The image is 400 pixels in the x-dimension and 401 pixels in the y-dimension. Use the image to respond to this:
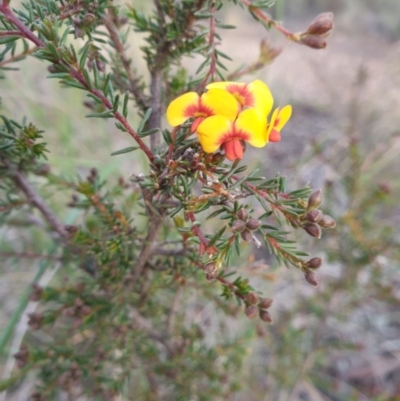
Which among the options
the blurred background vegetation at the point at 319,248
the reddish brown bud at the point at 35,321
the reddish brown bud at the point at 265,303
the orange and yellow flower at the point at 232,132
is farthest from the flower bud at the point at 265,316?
the reddish brown bud at the point at 35,321

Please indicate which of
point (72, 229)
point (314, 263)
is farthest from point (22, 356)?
point (314, 263)

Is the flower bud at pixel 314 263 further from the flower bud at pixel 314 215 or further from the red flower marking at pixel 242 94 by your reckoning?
the red flower marking at pixel 242 94

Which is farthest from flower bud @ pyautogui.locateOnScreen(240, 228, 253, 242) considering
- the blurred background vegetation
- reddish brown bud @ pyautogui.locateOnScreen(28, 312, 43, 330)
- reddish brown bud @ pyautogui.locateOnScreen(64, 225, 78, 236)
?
reddish brown bud @ pyautogui.locateOnScreen(28, 312, 43, 330)

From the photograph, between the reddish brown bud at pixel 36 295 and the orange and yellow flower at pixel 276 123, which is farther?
the reddish brown bud at pixel 36 295

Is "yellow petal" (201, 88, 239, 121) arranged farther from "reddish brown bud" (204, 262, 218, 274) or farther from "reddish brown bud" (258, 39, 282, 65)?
"reddish brown bud" (258, 39, 282, 65)

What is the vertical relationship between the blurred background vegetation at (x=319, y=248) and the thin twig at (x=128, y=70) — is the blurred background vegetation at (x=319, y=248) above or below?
above

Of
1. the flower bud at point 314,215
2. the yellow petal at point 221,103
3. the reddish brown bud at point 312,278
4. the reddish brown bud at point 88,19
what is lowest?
the reddish brown bud at point 312,278

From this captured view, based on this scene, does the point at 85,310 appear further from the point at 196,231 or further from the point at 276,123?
the point at 276,123
